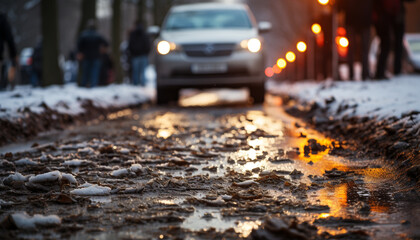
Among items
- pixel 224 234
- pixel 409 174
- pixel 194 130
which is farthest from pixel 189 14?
pixel 224 234

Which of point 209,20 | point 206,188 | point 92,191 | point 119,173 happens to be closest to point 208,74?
point 209,20

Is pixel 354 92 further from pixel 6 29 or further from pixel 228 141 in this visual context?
pixel 6 29

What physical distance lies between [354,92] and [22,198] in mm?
6756

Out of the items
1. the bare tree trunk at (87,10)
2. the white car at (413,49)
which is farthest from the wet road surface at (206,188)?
the white car at (413,49)

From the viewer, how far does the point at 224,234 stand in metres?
2.88

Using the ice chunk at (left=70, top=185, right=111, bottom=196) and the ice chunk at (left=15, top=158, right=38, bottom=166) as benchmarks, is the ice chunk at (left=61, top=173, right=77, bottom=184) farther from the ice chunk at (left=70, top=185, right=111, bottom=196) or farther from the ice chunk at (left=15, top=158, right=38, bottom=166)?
the ice chunk at (left=15, top=158, right=38, bottom=166)

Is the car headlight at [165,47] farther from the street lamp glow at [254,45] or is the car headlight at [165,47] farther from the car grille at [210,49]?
the street lamp glow at [254,45]

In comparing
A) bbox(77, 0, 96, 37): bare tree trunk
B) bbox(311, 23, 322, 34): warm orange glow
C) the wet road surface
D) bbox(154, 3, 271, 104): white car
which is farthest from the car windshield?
bbox(77, 0, 96, 37): bare tree trunk

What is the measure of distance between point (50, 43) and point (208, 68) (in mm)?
5965

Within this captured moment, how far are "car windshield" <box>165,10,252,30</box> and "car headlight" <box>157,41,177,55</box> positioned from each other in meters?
0.86

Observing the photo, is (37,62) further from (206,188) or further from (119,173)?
(206,188)

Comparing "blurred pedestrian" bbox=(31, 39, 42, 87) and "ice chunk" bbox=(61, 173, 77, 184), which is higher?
"blurred pedestrian" bbox=(31, 39, 42, 87)

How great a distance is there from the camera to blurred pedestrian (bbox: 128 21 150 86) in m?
18.0

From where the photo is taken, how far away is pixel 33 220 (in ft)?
9.87
